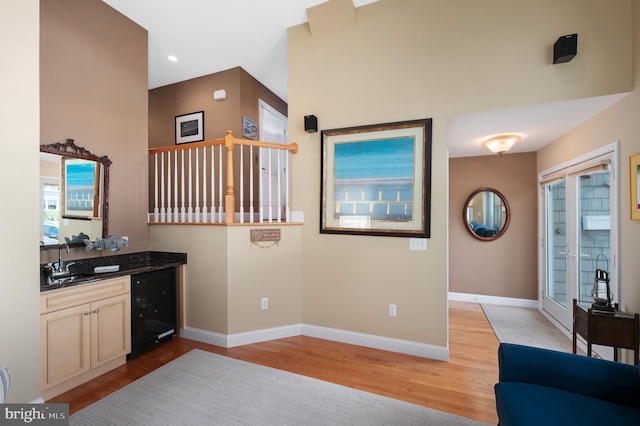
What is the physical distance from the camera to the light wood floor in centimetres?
217

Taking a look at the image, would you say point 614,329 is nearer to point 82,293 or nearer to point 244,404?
point 244,404

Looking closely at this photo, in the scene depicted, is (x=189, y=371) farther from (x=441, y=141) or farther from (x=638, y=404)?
(x=441, y=141)

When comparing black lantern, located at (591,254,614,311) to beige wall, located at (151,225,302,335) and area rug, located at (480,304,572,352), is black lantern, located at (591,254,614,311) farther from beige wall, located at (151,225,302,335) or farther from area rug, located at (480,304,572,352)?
beige wall, located at (151,225,302,335)

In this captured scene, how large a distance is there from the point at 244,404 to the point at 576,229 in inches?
155

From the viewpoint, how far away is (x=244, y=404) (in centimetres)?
209

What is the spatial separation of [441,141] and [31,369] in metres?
3.86

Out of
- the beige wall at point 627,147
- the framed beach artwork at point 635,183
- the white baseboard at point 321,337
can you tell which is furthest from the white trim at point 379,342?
the framed beach artwork at point 635,183

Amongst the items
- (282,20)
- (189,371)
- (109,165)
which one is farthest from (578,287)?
(109,165)

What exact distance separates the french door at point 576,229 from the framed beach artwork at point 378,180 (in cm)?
164

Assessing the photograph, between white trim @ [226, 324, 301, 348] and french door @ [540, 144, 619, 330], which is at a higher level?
french door @ [540, 144, 619, 330]

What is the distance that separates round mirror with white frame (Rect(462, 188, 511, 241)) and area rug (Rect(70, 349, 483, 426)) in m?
3.29

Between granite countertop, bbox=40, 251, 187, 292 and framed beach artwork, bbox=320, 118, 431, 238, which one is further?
framed beach artwork, bbox=320, 118, 431, 238

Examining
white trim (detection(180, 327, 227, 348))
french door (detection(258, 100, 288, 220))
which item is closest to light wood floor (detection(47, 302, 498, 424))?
white trim (detection(180, 327, 227, 348))

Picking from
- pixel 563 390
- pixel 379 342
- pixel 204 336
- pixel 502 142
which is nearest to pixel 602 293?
pixel 563 390
